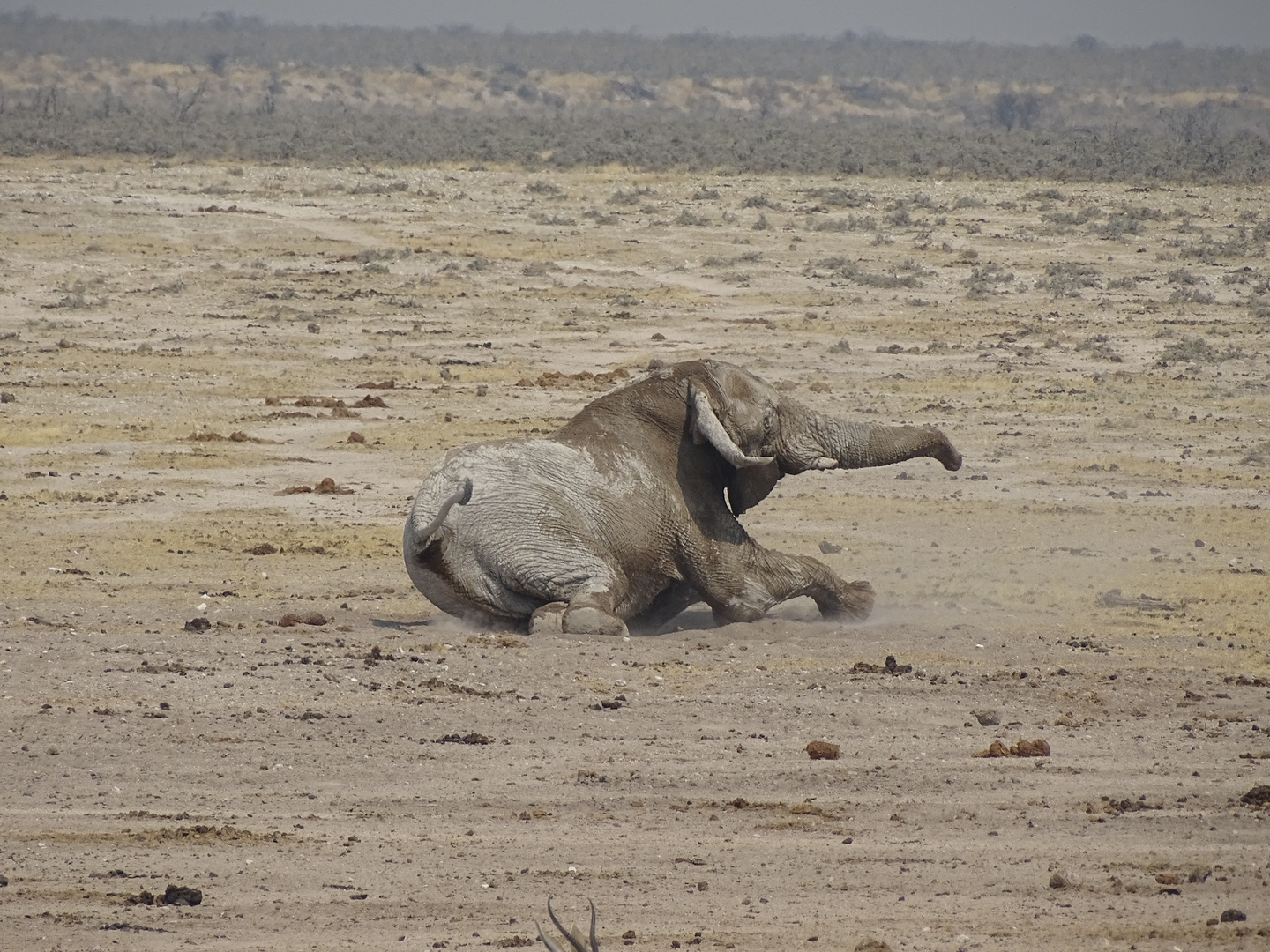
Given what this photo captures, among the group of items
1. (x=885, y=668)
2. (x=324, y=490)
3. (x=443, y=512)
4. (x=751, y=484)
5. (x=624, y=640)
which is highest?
(x=751, y=484)

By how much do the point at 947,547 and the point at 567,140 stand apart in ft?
131

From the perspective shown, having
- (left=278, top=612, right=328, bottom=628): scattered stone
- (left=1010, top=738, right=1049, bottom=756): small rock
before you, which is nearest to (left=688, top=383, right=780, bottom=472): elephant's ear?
(left=278, top=612, right=328, bottom=628): scattered stone

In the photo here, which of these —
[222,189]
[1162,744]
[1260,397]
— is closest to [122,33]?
[222,189]

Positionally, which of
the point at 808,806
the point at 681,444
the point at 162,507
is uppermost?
the point at 681,444

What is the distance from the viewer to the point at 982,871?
725 cm

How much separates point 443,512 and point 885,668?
2680 mm

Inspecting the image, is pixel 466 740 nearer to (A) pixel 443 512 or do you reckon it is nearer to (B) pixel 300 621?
(A) pixel 443 512

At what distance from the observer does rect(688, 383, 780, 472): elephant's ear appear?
11508 millimetres

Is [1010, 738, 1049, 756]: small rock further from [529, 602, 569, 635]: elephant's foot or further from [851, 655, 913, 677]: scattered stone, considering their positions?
[529, 602, 569, 635]: elephant's foot

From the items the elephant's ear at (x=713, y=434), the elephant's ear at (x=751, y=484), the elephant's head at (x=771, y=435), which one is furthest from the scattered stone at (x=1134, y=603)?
the elephant's ear at (x=713, y=434)

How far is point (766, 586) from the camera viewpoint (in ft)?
39.2

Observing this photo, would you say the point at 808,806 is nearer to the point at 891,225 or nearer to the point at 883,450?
the point at 883,450

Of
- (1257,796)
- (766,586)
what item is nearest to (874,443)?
(766,586)

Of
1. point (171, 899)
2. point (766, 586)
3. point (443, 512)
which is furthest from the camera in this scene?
point (766, 586)
